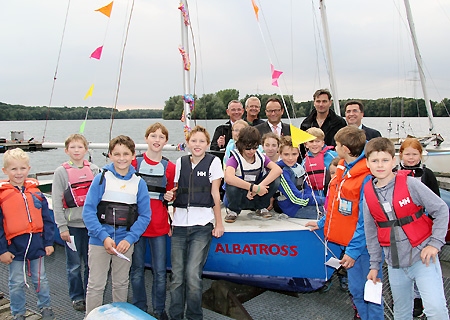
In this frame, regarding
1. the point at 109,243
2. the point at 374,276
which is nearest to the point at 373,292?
the point at 374,276

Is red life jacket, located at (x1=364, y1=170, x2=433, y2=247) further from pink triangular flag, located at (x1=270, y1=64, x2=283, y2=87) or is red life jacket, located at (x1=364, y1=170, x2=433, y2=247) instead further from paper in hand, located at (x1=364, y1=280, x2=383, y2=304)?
pink triangular flag, located at (x1=270, y1=64, x2=283, y2=87)

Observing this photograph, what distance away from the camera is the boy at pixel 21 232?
3.22 m

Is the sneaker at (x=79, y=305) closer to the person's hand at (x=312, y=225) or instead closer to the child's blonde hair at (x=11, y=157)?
the child's blonde hair at (x=11, y=157)

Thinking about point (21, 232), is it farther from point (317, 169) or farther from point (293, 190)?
point (317, 169)

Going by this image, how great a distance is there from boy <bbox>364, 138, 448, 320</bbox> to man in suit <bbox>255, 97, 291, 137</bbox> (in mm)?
2246

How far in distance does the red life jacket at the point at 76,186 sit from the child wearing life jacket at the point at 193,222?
2.96 ft

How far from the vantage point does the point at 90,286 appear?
10.2ft

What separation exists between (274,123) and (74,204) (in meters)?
2.58

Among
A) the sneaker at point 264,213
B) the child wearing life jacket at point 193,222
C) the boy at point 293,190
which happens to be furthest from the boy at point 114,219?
the boy at point 293,190

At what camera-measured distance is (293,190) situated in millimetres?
3779

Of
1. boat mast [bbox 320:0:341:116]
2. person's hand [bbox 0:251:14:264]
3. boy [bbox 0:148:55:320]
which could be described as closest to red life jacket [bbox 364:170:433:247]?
boy [bbox 0:148:55:320]

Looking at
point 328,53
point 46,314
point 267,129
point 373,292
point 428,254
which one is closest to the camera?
point 428,254

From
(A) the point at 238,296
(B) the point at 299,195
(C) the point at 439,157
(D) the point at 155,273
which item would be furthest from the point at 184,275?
(C) the point at 439,157

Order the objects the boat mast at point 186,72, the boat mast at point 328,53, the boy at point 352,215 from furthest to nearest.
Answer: the boat mast at point 328,53 → the boat mast at point 186,72 → the boy at point 352,215
